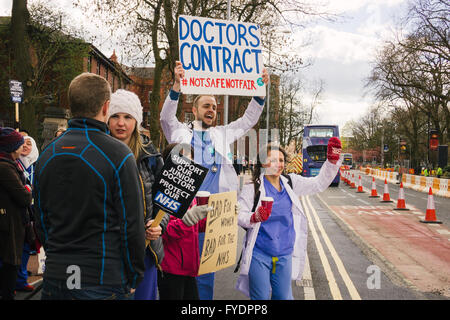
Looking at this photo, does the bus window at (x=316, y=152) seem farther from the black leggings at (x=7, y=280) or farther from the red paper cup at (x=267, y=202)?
the red paper cup at (x=267, y=202)

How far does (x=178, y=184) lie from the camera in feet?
8.26

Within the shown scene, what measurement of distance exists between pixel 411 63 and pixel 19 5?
29103 millimetres

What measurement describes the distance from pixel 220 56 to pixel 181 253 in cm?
223

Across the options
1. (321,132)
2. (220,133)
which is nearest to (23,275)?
(220,133)

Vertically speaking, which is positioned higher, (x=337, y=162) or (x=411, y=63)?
(x=411, y=63)

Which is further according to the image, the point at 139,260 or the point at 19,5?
the point at 19,5

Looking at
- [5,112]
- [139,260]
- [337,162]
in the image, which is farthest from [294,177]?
[5,112]

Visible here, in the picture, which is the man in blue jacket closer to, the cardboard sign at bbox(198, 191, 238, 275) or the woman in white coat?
the cardboard sign at bbox(198, 191, 238, 275)

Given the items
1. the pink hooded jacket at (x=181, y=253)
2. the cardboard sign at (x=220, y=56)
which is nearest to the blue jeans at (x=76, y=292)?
the pink hooded jacket at (x=181, y=253)

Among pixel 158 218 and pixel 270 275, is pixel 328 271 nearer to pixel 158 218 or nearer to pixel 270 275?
pixel 270 275

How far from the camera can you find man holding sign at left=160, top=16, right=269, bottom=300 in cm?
378

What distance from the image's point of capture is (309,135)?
30609 mm

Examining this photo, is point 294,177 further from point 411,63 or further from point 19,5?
point 411,63
